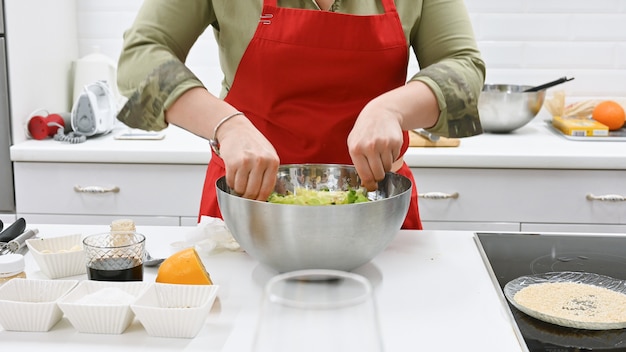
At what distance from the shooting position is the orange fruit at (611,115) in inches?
108

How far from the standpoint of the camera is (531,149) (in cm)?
248

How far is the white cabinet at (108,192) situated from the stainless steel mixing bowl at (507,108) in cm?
104

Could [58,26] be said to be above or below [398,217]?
above

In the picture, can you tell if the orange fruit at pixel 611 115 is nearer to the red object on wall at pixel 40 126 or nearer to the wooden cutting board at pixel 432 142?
the wooden cutting board at pixel 432 142

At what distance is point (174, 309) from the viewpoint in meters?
0.99

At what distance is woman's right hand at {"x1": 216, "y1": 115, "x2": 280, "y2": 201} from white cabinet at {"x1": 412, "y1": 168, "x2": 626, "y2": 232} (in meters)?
1.32

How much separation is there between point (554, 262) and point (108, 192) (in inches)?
62.8

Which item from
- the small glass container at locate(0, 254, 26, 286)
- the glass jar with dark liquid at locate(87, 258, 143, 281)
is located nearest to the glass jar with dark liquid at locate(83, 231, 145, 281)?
the glass jar with dark liquid at locate(87, 258, 143, 281)

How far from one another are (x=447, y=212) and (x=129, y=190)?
3.44ft

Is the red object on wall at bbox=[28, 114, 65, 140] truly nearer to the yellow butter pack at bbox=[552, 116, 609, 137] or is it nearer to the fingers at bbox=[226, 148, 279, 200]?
the fingers at bbox=[226, 148, 279, 200]

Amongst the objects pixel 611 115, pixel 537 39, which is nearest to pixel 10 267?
pixel 611 115

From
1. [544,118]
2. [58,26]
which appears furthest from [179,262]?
[544,118]

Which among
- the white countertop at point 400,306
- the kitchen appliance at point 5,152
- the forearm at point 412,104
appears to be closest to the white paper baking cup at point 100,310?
the white countertop at point 400,306

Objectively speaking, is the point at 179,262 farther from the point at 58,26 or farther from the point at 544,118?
the point at 544,118
